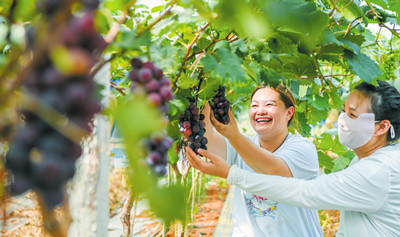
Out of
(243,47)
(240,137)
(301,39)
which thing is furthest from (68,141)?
(240,137)

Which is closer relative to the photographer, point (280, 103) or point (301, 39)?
point (301, 39)

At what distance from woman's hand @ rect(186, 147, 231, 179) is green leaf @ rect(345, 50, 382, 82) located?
60 centimetres

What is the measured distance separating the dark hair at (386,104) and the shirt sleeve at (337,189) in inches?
12.8

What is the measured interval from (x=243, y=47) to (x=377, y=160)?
1.00 m

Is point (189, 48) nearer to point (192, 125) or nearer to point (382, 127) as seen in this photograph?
point (192, 125)

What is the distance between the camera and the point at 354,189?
1.40 metres

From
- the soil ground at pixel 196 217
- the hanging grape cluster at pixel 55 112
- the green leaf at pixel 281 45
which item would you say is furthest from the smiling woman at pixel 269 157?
the soil ground at pixel 196 217

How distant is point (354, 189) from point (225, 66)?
3.32ft

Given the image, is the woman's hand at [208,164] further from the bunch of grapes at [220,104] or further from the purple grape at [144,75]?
the purple grape at [144,75]

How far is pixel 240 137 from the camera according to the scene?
154 centimetres

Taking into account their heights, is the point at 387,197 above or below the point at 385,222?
above

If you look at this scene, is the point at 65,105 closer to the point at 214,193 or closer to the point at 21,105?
the point at 21,105

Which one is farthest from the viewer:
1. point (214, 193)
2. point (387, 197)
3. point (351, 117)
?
point (214, 193)

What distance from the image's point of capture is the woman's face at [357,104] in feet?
5.45
